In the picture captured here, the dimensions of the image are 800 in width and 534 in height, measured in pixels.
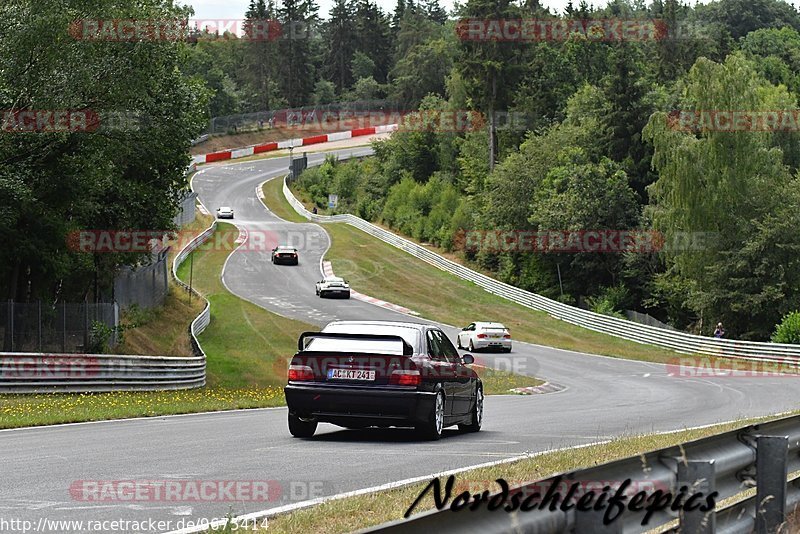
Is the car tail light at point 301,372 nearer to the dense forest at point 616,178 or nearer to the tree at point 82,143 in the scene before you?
the tree at point 82,143

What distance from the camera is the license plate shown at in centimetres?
1366

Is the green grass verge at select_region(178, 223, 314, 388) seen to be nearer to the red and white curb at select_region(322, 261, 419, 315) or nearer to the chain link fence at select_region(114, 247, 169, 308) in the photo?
the chain link fence at select_region(114, 247, 169, 308)

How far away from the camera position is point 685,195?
59.3 m

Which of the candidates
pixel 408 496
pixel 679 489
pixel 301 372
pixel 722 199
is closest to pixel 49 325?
pixel 301 372

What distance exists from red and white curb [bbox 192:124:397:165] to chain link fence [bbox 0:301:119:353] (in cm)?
9826

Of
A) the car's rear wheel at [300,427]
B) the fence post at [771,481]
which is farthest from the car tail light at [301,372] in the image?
the fence post at [771,481]

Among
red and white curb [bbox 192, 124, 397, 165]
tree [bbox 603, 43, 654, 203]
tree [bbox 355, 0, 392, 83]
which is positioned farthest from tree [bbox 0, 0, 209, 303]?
tree [bbox 355, 0, 392, 83]

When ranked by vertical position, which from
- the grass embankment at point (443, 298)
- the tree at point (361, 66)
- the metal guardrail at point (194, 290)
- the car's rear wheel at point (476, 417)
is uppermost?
the tree at point (361, 66)

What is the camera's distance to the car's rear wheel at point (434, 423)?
14.0m

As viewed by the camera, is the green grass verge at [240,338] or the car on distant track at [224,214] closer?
the green grass verge at [240,338]

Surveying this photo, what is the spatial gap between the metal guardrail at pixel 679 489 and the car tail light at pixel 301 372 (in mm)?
6734

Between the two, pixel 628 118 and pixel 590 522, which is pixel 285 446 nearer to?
pixel 590 522

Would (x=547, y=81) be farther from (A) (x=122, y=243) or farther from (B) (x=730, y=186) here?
(A) (x=122, y=243)

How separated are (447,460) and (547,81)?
90.4 metres
